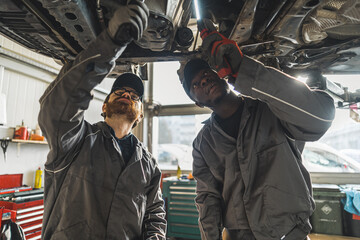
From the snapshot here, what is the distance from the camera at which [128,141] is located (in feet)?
4.33

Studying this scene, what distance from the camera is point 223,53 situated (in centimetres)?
80

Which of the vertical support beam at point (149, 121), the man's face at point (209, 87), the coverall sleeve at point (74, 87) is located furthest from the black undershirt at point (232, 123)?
the vertical support beam at point (149, 121)

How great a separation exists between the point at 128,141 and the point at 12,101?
219 centimetres

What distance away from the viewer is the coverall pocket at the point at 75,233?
906 mm

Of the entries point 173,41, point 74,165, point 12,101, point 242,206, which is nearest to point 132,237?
point 74,165

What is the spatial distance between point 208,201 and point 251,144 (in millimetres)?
414

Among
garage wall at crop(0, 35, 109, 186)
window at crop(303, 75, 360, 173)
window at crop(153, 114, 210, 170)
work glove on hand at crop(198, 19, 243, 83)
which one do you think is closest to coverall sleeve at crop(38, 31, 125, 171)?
work glove on hand at crop(198, 19, 243, 83)

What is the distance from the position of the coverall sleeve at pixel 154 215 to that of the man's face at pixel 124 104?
1.40 ft

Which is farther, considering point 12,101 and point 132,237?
point 12,101

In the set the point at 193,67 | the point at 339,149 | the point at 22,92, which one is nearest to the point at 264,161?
the point at 193,67

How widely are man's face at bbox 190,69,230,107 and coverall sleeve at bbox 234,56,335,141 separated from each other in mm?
338

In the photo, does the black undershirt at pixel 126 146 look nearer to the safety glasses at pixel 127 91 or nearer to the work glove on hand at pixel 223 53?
the safety glasses at pixel 127 91

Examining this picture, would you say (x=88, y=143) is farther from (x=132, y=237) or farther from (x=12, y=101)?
(x=12, y=101)

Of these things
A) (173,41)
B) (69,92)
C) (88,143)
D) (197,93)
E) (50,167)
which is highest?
(173,41)
